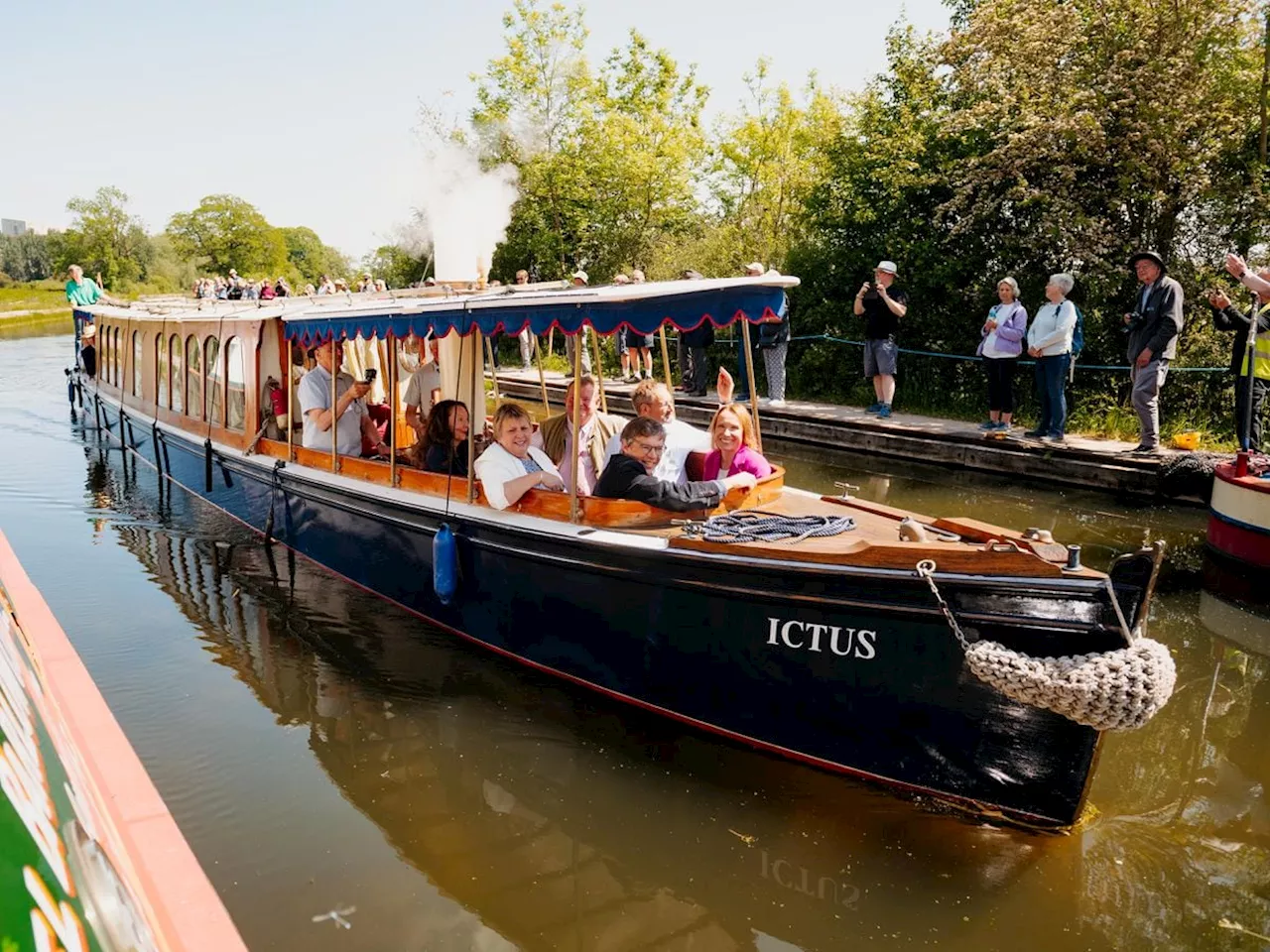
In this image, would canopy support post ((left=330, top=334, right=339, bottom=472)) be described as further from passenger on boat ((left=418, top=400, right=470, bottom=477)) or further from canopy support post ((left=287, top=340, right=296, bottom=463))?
passenger on boat ((left=418, top=400, right=470, bottom=477))

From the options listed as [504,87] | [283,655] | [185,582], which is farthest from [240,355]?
[504,87]

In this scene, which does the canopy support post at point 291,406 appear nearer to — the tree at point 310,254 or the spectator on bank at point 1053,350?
the spectator on bank at point 1053,350

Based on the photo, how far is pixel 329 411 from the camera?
752 cm

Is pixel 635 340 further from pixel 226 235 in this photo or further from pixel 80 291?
pixel 226 235

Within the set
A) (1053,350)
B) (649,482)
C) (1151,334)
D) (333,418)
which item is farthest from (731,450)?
(1053,350)

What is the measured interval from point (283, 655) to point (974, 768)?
4620 millimetres

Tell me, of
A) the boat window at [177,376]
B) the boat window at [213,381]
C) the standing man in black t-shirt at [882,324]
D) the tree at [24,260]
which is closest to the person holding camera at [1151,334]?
the standing man in black t-shirt at [882,324]

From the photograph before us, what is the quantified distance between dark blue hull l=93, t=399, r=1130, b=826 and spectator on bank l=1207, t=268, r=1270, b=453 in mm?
5085

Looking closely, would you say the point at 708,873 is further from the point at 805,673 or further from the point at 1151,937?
the point at 1151,937

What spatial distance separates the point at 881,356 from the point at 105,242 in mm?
86363

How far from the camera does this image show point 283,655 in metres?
6.68

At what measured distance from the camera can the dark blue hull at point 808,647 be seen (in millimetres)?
4133

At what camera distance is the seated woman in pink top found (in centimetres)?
567

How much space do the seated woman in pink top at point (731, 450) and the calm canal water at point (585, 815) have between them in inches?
60.9
